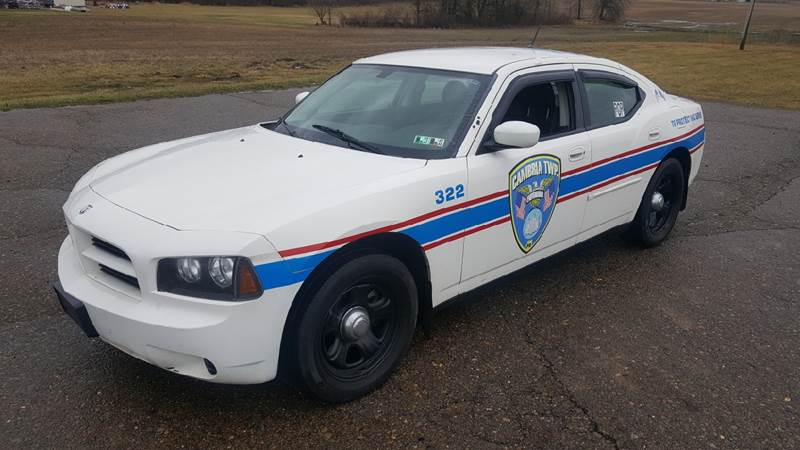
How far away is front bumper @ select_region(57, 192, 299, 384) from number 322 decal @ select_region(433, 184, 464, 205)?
900mm

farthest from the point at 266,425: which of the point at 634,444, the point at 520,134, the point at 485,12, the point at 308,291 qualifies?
the point at 485,12

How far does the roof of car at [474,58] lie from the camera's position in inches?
149

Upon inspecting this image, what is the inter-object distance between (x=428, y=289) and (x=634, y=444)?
46.6 inches

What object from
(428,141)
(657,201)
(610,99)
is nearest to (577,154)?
(610,99)

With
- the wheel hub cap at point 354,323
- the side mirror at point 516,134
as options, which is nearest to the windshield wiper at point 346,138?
the side mirror at point 516,134

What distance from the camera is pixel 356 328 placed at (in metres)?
2.90

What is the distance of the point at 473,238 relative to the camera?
3.33 m

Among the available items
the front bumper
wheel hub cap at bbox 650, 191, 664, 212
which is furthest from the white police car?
wheel hub cap at bbox 650, 191, 664, 212

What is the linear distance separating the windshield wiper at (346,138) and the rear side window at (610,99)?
5.26 feet

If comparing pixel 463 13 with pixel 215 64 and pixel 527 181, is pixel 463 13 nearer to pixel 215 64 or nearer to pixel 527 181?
pixel 215 64

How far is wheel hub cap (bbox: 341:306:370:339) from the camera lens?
114 inches

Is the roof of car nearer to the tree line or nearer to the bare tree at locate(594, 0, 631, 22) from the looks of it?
the tree line

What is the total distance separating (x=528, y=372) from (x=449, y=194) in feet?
3.40

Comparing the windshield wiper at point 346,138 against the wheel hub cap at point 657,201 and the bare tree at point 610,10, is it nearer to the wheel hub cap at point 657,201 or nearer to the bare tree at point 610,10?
the wheel hub cap at point 657,201
